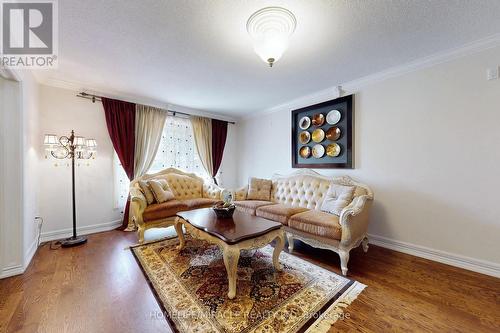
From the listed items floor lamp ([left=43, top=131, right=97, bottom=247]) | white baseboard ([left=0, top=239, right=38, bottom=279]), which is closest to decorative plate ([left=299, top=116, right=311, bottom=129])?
floor lamp ([left=43, top=131, right=97, bottom=247])

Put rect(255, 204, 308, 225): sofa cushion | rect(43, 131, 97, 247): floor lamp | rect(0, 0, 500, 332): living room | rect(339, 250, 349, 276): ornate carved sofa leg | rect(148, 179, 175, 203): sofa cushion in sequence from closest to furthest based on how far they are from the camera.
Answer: rect(0, 0, 500, 332): living room → rect(339, 250, 349, 276): ornate carved sofa leg → rect(255, 204, 308, 225): sofa cushion → rect(43, 131, 97, 247): floor lamp → rect(148, 179, 175, 203): sofa cushion

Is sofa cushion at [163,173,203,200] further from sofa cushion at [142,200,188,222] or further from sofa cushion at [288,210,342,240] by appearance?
sofa cushion at [288,210,342,240]

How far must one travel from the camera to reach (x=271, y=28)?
70.5 inches

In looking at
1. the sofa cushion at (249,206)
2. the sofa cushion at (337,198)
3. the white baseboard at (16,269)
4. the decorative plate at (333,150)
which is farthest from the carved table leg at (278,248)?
the white baseboard at (16,269)

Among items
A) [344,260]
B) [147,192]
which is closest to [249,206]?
[344,260]

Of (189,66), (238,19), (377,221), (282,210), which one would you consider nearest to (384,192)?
(377,221)

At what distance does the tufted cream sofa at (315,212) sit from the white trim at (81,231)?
7.70ft

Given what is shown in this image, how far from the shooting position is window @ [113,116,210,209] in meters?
3.86

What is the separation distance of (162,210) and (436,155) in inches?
154

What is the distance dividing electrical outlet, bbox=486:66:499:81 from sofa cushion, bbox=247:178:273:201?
3141 millimetres

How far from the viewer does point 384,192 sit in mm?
2939

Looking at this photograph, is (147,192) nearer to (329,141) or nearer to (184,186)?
(184,186)

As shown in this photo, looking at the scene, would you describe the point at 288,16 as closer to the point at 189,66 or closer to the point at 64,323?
the point at 189,66

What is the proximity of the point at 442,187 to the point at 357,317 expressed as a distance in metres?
2.05
